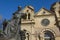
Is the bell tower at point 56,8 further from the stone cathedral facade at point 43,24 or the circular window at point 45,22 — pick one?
the circular window at point 45,22

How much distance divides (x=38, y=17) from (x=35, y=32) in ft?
7.16

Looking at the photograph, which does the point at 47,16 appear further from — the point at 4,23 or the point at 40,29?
the point at 4,23

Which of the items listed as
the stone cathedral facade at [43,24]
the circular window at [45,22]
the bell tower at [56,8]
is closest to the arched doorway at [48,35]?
the stone cathedral facade at [43,24]

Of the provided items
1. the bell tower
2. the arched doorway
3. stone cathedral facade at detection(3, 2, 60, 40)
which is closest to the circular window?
stone cathedral facade at detection(3, 2, 60, 40)

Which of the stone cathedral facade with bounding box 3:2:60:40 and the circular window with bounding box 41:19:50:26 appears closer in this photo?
the stone cathedral facade with bounding box 3:2:60:40

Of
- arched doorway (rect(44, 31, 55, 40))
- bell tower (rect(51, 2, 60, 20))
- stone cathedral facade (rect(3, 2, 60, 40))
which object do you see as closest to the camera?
arched doorway (rect(44, 31, 55, 40))

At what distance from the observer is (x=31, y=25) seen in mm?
31938

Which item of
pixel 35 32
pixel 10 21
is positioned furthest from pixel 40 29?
pixel 10 21

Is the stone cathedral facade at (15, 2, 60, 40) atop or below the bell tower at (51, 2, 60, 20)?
below

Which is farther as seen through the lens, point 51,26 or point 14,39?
point 51,26

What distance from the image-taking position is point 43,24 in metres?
32.0

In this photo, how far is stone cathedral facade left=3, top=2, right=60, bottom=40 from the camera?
1230 inches

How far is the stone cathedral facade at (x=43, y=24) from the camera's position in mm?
31234

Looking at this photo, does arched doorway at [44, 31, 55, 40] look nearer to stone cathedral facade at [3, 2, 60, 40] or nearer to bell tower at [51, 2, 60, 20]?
stone cathedral facade at [3, 2, 60, 40]
